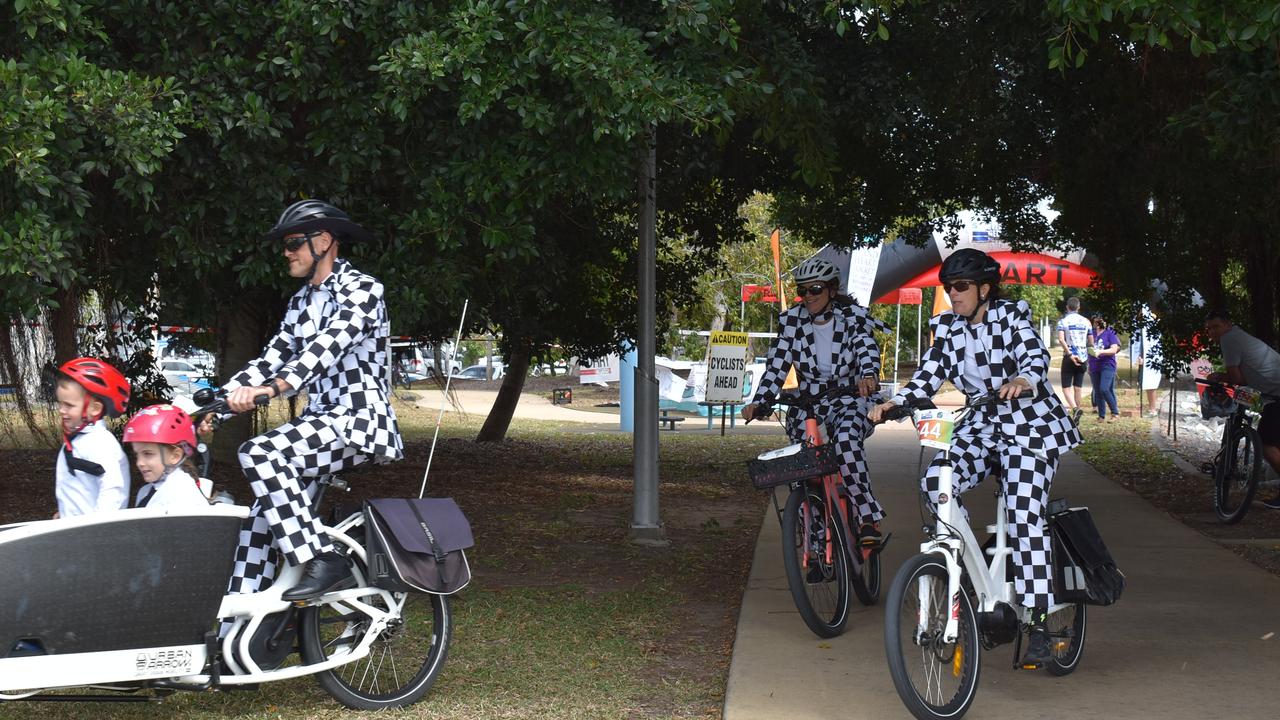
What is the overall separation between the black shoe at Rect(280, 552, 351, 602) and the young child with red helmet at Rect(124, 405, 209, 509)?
0.42m

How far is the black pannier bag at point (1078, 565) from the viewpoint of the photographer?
5.53m

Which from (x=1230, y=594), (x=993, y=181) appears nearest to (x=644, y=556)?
(x=1230, y=594)

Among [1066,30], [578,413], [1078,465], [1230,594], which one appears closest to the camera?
[1066,30]

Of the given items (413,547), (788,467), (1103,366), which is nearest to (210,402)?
(413,547)

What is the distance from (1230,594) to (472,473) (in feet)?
27.2

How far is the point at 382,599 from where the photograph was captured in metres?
5.14

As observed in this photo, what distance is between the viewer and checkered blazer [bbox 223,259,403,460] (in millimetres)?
4914

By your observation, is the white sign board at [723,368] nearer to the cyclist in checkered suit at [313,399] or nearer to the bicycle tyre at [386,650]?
the bicycle tyre at [386,650]

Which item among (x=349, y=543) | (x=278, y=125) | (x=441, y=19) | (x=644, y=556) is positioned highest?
(x=441, y=19)

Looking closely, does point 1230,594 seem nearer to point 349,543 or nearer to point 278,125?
point 349,543

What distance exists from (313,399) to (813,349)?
3.04 metres

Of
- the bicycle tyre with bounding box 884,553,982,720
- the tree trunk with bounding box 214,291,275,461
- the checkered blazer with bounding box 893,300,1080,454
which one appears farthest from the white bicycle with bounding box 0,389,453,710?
the tree trunk with bounding box 214,291,275,461

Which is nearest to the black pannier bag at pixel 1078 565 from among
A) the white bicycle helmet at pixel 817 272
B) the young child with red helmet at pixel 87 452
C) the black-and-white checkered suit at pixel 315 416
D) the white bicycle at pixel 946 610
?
the white bicycle at pixel 946 610

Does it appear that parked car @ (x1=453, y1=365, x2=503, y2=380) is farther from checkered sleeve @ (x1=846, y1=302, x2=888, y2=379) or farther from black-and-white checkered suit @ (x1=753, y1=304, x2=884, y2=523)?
checkered sleeve @ (x1=846, y1=302, x2=888, y2=379)
